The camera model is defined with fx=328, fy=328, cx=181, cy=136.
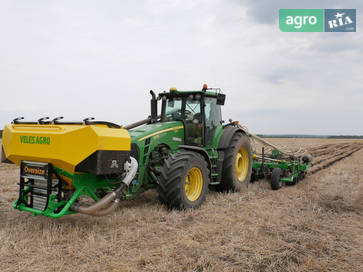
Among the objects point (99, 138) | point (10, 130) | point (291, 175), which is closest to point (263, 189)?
point (291, 175)

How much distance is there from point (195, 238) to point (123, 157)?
152 centimetres

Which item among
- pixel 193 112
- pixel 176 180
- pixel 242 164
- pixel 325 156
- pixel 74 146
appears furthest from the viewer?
pixel 325 156

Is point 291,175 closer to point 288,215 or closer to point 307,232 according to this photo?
point 288,215

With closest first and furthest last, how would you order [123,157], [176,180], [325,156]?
[123,157] < [176,180] < [325,156]

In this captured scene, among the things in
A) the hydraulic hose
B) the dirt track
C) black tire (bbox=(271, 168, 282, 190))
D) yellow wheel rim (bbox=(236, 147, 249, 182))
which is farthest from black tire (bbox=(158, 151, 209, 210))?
the dirt track

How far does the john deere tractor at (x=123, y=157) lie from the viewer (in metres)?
4.38

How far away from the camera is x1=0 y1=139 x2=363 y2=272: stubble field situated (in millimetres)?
3590

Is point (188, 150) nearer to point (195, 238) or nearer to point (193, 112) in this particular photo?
point (193, 112)

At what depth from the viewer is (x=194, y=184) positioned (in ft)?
20.1

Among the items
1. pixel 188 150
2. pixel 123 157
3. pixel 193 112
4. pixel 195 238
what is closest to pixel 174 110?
pixel 193 112

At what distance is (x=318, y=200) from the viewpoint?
678cm

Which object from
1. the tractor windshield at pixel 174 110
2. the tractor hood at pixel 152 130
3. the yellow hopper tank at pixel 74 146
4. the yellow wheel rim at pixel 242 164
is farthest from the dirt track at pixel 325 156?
the yellow hopper tank at pixel 74 146

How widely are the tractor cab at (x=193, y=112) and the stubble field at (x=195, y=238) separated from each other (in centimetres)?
144

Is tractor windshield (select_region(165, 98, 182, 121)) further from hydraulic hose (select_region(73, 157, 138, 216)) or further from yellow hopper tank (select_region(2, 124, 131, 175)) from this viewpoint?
yellow hopper tank (select_region(2, 124, 131, 175))
